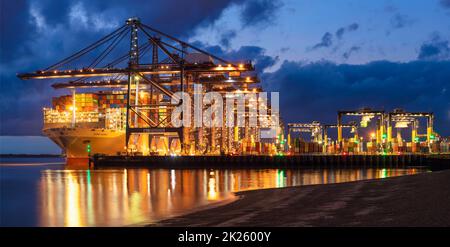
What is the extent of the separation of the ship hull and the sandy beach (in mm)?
57393

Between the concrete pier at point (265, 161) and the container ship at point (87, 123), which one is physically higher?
the container ship at point (87, 123)

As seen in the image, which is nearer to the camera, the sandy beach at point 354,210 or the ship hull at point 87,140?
the sandy beach at point 354,210

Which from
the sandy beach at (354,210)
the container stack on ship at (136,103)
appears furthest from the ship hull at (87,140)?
the sandy beach at (354,210)

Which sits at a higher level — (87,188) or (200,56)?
(200,56)

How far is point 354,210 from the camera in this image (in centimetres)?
1598

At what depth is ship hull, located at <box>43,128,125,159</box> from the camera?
76062 mm

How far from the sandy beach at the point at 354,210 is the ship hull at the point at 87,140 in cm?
5739

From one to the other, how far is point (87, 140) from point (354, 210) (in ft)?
215

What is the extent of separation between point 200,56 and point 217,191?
39594 mm

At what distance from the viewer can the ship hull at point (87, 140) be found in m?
76.1

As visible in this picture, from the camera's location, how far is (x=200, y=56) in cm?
6906

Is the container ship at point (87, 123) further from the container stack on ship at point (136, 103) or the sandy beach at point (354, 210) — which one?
the sandy beach at point (354, 210)
